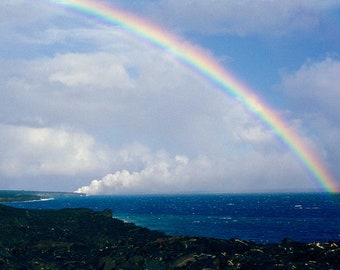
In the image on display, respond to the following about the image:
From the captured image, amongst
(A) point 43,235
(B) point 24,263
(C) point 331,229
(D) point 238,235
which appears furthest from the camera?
(C) point 331,229

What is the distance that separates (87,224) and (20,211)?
17.9 metres

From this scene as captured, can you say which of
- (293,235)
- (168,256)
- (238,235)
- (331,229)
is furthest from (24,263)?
(331,229)

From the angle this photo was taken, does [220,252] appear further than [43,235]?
No

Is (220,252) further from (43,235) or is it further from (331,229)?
(331,229)

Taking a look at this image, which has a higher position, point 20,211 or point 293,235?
point 20,211

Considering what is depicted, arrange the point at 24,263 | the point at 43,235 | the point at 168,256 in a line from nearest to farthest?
the point at 168,256
the point at 24,263
the point at 43,235

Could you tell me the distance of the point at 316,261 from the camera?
42.8 meters

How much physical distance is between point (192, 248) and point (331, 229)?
91.3 m

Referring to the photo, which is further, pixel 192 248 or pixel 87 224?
pixel 87 224

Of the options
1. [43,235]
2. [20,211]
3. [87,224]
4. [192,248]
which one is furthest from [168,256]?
[20,211]

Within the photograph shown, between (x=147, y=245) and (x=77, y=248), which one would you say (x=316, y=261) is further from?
(x=77, y=248)

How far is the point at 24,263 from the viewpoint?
169ft

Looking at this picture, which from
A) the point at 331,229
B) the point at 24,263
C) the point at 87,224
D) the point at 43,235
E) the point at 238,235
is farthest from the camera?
the point at 331,229

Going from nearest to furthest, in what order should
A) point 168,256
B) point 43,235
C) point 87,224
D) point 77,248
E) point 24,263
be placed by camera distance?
point 168,256, point 24,263, point 77,248, point 43,235, point 87,224
